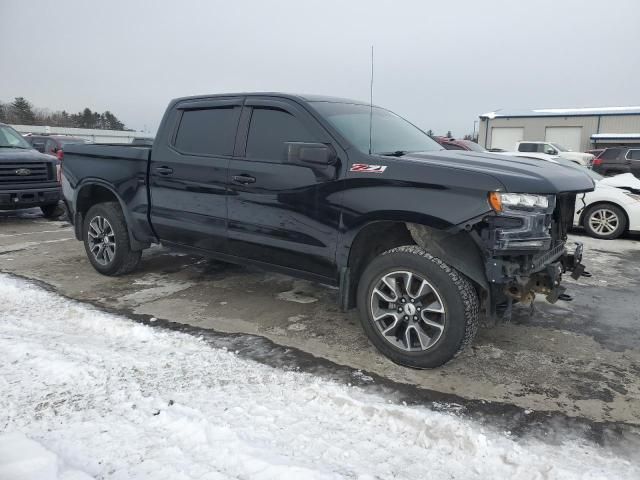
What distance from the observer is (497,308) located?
337 cm

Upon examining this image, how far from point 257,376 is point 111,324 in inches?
60.2

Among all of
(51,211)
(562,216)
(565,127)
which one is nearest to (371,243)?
(562,216)

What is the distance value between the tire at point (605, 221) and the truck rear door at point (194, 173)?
272 inches

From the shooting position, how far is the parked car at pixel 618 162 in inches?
651

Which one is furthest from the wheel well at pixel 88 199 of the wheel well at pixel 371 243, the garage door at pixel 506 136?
the garage door at pixel 506 136

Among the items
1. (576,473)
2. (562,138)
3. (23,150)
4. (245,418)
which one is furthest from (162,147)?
(562,138)

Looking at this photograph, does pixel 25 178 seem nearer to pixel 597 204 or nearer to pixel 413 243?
pixel 413 243

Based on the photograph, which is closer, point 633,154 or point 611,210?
point 611,210

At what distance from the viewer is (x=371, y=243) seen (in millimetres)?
3729

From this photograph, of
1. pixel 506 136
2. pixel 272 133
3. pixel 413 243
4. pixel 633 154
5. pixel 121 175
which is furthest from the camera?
pixel 506 136

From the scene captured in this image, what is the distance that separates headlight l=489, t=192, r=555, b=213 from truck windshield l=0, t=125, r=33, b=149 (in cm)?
962

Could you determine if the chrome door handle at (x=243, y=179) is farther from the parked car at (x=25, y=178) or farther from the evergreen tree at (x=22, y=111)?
the evergreen tree at (x=22, y=111)

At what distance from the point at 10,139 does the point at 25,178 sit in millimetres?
1391

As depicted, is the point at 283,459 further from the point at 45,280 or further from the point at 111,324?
the point at 45,280
